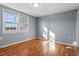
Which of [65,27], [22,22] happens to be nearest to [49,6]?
[65,27]

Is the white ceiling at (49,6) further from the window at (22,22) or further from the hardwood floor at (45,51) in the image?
the hardwood floor at (45,51)

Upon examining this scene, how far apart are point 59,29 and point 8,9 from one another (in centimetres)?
156

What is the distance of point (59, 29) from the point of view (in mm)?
2523

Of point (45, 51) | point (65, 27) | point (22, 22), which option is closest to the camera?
point (45, 51)

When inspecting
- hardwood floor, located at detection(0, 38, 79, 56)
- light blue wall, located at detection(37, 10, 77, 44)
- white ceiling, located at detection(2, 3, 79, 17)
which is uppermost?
white ceiling, located at detection(2, 3, 79, 17)

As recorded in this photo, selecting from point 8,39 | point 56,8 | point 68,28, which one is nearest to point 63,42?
point 68,28

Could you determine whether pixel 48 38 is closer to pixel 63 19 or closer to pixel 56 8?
pixel 63 19

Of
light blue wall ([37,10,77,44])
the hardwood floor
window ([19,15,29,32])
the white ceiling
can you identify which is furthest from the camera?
window ([19,15,29,32])

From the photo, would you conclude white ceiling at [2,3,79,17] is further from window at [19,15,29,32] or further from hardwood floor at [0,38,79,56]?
hardwood floor at [0,38,79,56]

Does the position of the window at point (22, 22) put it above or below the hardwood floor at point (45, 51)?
above

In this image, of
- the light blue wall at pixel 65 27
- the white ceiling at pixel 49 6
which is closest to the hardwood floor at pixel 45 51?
the light blue wall at pixel 65 27

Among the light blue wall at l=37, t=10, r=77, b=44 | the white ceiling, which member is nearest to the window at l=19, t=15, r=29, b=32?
the white ceiling

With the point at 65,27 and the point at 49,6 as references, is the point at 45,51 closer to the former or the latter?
the point at 65,27

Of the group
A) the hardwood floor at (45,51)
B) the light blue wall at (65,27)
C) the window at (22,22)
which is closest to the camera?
the hardwood floor at (45,51)
